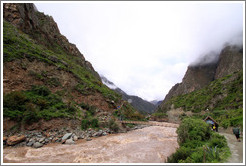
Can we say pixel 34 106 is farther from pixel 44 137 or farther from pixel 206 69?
pixel 206 69

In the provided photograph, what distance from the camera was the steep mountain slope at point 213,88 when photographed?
1241 inches

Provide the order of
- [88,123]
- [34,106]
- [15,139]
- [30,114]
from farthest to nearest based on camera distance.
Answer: [88,123] < [34,106] < [30,114] < [15,139]

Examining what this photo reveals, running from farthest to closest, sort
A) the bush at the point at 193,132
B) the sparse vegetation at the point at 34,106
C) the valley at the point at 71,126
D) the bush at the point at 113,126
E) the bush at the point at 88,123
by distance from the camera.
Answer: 1. the bush at the point at 113,126
2. the bush at the point at 88,123
3. the sparse vegetation at the point at 34,106
4. the bush at the point at 193,132
5. the valley at the point at 71,126

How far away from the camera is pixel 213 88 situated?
44.4 meters

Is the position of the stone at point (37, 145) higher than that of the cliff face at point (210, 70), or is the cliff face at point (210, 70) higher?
the cliff face at point (210, 70)

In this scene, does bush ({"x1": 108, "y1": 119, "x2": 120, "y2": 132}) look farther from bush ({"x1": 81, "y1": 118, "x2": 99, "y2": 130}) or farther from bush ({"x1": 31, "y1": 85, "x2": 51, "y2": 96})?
bush ({"x1": 31, "y1": 85, "x2": 51, "y2": 96})

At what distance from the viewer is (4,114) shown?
12312 millimetres

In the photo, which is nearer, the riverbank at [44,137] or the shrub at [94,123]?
the riverbank at [44,137]

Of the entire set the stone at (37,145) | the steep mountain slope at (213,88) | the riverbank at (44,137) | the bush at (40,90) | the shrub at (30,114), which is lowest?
the stone at (37,145)

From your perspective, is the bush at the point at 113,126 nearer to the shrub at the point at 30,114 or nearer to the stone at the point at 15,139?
the shrub at the point at 30,114

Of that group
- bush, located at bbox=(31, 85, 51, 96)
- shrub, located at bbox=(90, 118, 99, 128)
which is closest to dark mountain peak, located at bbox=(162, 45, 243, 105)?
shrub, located at bbox=(90, 118, 99, 128)

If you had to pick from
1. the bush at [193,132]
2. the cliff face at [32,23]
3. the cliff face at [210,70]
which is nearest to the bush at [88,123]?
the bush at [193,132]

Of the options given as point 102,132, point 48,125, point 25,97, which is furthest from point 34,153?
point 102,132

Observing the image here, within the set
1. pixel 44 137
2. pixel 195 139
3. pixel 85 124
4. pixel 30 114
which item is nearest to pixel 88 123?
pixel 85 124
